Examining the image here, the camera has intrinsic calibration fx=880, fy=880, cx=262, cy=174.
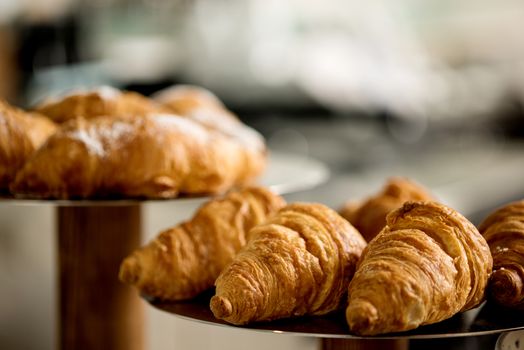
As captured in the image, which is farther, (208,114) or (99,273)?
(208,114)

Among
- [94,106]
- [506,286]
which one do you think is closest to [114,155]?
[94,106]

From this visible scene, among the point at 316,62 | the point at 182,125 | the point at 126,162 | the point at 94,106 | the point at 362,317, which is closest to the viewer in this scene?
the point at 362,317

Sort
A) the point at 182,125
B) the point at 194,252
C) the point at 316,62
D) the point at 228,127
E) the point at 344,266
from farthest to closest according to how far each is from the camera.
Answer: the point at 316,62 → the point at 228,127 → the point at 182,125 → the point at 194,252 → the point at 344,266

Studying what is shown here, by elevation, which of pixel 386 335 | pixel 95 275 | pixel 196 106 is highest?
pixel 196 106

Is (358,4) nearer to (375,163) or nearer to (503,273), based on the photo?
(375,163)

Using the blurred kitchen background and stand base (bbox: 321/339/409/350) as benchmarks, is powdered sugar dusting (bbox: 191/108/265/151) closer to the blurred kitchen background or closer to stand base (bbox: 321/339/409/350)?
stand base (bbox: 321/339/409/350)

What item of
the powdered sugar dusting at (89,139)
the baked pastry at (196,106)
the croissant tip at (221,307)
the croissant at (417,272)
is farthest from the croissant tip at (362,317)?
the baked pastry at (196,106)

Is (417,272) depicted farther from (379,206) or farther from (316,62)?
(316,62)
